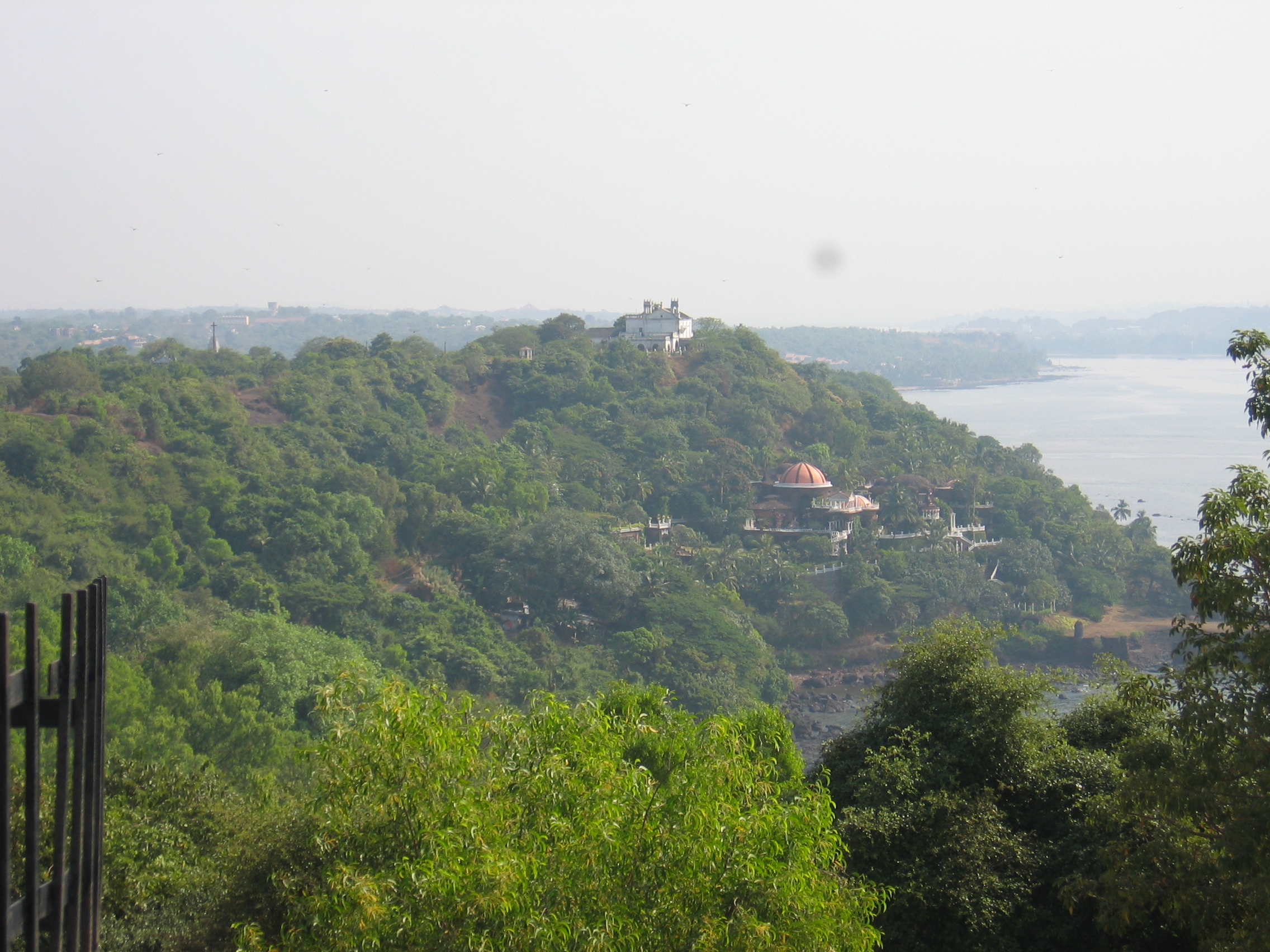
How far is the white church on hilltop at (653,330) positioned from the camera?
5391cm

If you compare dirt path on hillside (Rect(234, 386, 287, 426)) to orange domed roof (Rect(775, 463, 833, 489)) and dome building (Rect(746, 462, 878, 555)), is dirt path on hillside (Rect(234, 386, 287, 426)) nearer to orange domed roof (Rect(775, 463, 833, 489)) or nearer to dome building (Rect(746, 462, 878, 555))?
dome building (Rect(746, 462, 878, 555))

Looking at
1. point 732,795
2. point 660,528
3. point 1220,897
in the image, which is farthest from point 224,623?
point 1220,897

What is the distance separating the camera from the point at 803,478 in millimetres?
40781

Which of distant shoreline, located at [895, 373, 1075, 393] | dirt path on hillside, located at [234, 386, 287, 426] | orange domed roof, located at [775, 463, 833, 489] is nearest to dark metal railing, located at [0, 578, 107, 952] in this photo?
orange domed roof, located at [775, 463, 833, 489]

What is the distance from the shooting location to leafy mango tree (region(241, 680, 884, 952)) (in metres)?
4.98

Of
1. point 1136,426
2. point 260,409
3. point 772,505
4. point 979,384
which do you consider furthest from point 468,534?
point 979,384

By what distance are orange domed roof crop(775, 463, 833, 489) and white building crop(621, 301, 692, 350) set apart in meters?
14.0

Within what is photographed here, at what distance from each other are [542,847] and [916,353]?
5163 inches

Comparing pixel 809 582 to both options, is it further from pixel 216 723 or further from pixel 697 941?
pixel 697 941

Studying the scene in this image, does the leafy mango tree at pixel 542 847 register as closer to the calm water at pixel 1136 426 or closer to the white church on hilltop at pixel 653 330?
the calm water at pixel 1136 426

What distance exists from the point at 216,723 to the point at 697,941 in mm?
15577

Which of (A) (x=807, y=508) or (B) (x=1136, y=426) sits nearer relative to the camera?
(A) (x=807, y=508)

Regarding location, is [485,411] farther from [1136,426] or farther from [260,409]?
[1136,426]

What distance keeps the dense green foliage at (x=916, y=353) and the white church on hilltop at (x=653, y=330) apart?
45.5 metres
